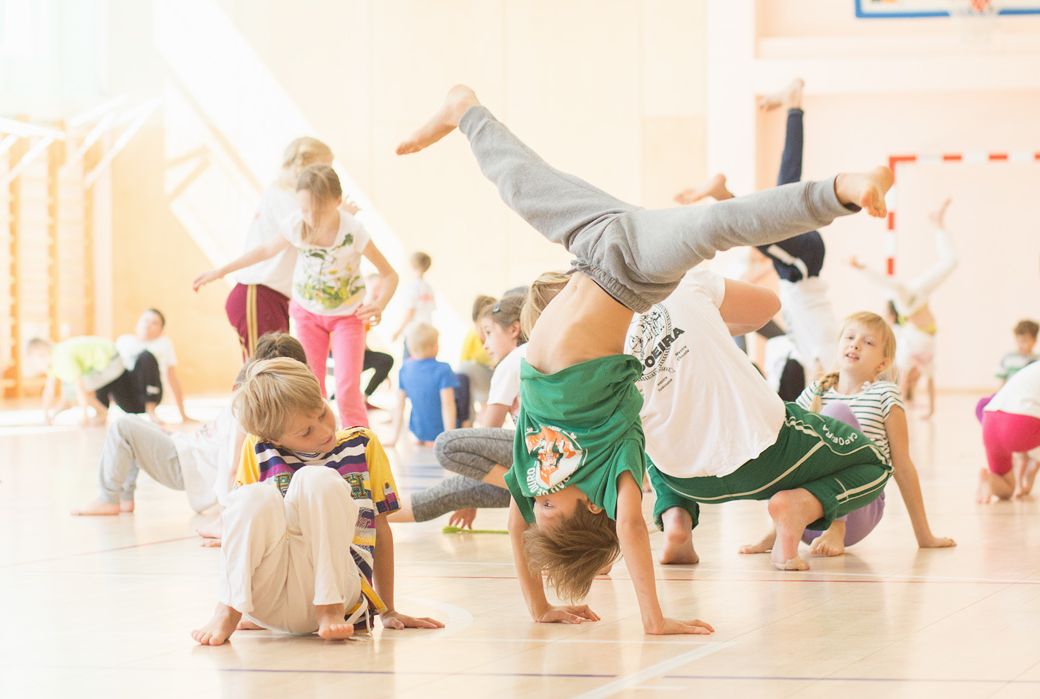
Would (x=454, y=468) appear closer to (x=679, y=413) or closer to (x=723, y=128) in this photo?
(x=679, y=413)

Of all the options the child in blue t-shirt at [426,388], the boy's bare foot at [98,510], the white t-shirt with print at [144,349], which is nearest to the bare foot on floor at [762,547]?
the boy's bare foot at [98,510]

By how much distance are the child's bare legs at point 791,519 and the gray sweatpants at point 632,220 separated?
40.0 inches

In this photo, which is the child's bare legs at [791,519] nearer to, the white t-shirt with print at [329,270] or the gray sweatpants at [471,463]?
the gray sweatpants at [471,463]

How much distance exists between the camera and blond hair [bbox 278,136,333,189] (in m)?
5.45

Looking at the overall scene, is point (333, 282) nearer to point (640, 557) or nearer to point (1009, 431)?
point (1009, 431)

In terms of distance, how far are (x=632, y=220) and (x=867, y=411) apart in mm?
1464

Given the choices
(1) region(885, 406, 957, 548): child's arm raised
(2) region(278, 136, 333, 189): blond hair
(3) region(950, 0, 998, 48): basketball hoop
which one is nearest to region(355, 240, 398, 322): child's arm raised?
(2) region(278, 136, 333, 189): blond hair

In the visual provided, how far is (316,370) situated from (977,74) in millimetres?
9159

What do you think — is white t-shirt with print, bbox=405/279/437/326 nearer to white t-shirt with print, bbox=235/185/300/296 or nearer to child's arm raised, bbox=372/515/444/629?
white t-shirt with print, bbox=235/185/300/296

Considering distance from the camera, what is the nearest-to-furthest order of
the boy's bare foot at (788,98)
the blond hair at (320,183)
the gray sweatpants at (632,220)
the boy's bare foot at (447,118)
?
the gray sweatpants at (632,220), the boy's bare foot at (447,118), the blond hair at (320,183), the boy's bare foot at (788,98)

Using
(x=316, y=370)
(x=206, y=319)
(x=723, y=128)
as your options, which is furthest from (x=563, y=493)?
(x=206, y=319)

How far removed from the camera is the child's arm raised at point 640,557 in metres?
2.65

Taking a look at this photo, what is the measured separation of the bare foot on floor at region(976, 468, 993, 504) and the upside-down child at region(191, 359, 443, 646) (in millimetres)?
2873

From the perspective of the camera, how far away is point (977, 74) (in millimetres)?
12648
